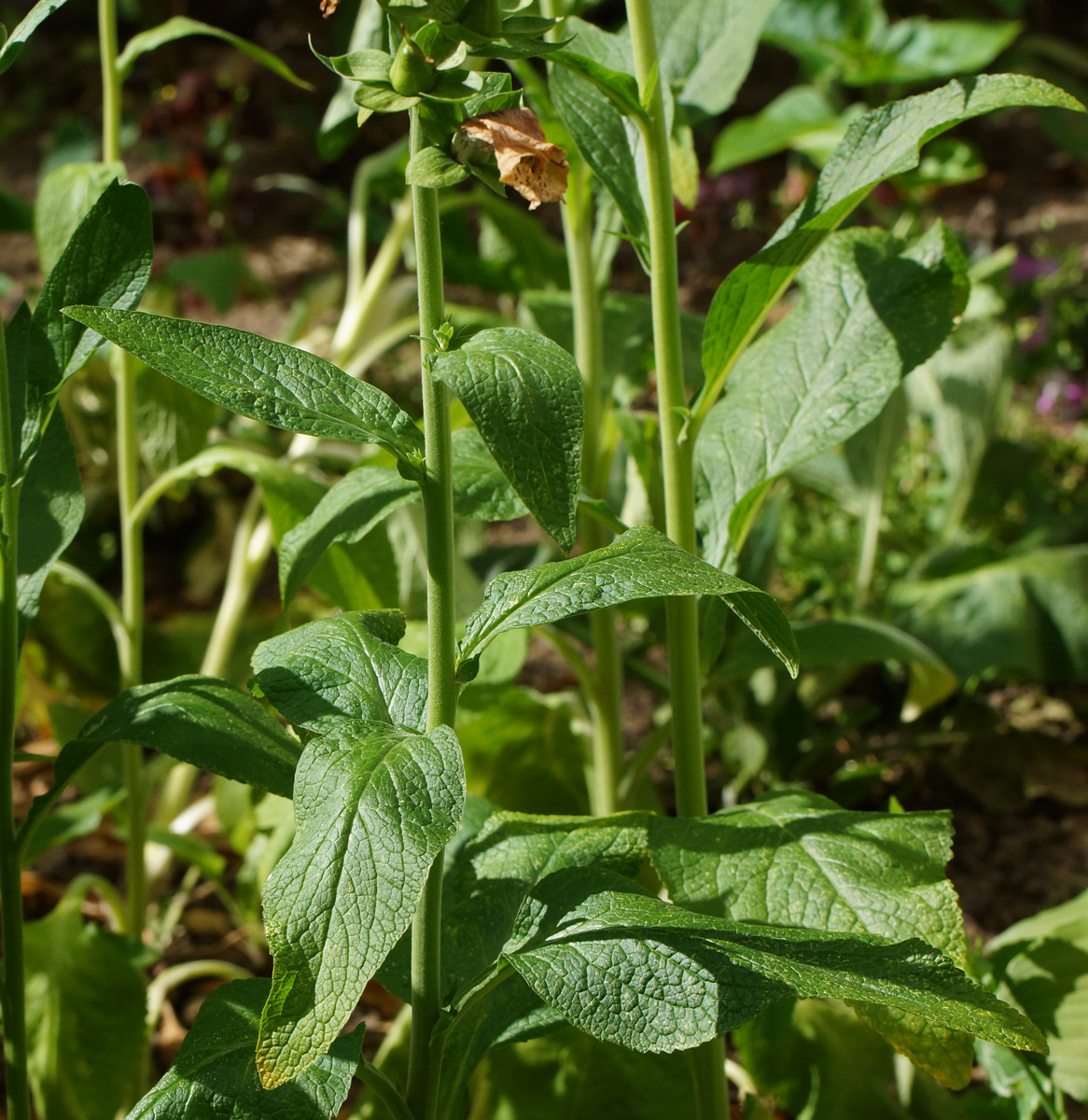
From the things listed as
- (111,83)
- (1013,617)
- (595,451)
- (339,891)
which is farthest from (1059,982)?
(111,83)

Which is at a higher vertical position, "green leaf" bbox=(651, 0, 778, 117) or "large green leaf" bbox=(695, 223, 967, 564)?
"green leaf" bbox=(651, 0, 778, 117)

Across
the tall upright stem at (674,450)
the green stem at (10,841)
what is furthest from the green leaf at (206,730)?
the tall upright stem at (674,450)

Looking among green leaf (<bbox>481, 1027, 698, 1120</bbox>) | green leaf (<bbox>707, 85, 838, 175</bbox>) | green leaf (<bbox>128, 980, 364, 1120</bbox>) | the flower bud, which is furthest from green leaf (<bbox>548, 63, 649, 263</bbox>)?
green leaf (<bbox>707, 85, 838, 175</bbox>)

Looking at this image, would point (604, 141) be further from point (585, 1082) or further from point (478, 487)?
point (585, 1082)

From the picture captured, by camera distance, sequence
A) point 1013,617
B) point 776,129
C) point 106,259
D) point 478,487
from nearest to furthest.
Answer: point 106,259
point 478,487
point 1013,617
point 776,129

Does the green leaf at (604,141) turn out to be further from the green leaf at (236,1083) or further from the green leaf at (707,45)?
the green leaf at (236,1083)

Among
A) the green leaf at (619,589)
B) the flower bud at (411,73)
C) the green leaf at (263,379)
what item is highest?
the flower bud at (411,73)

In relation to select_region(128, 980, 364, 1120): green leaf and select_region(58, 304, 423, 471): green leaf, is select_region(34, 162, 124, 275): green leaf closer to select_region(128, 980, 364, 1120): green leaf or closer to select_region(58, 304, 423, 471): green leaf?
select_region(58, 304, 423, 471): green leaf
